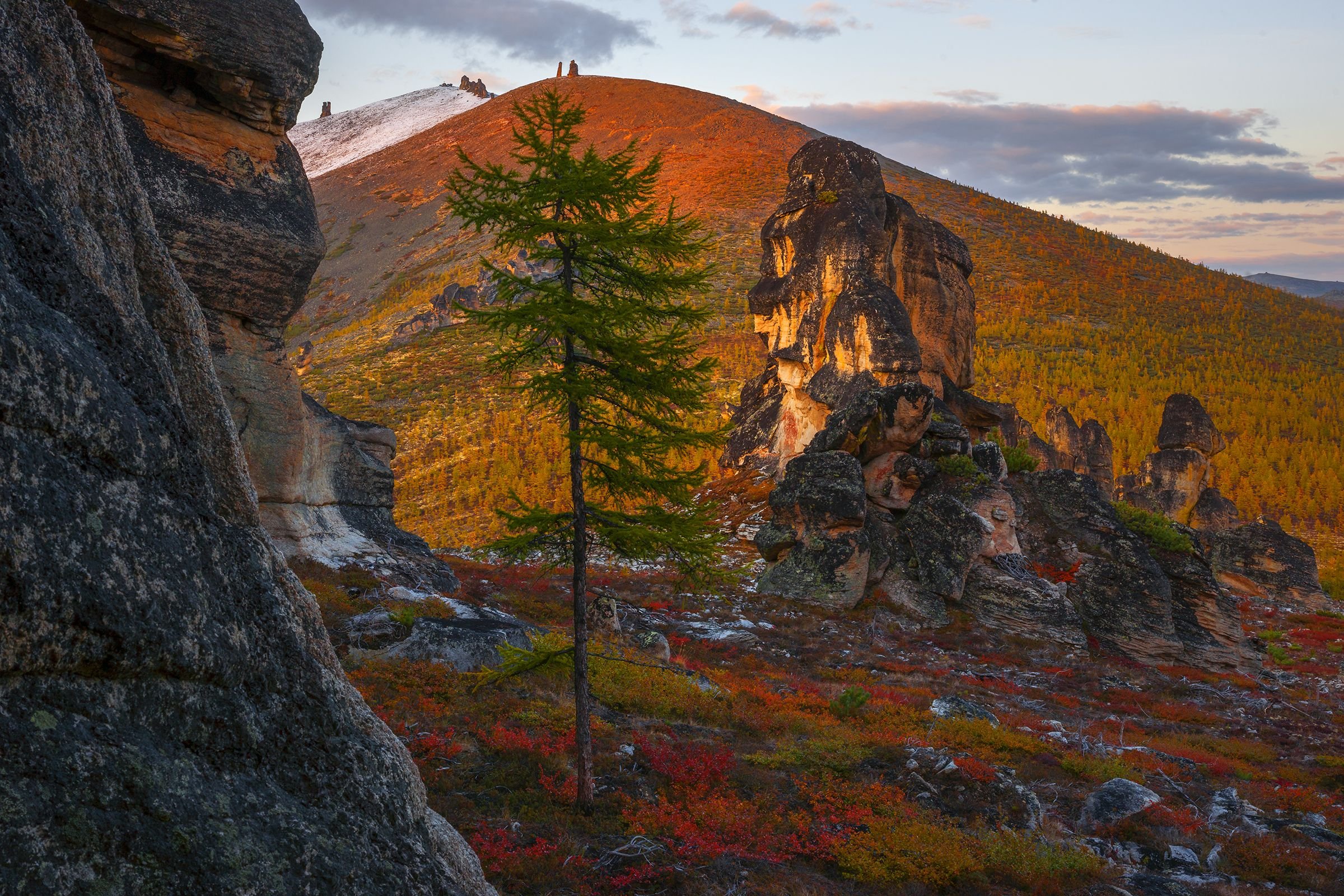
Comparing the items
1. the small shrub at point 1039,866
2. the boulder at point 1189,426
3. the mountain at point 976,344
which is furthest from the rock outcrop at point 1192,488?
the small shrub at point 1039,866

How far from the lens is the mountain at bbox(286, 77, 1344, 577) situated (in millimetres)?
58000

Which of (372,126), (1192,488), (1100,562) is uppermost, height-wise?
(372,126)

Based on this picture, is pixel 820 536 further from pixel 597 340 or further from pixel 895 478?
pixel 597 340

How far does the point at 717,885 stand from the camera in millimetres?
7891

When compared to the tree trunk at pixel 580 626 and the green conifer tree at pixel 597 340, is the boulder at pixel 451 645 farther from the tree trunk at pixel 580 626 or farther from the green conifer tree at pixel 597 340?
the green conifer tree at pixel 597 340

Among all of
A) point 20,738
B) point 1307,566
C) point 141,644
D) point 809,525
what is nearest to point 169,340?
point 141,644

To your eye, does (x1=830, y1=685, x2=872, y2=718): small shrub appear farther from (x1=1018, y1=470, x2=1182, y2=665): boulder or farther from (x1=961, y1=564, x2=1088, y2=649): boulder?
(x1=1018, y1=470, x2=1182, y2=665): boulder

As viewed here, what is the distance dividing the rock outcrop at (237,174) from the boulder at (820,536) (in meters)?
15.1

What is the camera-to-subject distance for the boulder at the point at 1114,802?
10742mm

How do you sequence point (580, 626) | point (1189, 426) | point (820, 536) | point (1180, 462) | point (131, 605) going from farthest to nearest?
point (1180, 462)
point (1189, 426)
point (820, 536)
point (580, 626)
point (131, 605)

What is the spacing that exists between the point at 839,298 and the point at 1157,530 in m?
16.2

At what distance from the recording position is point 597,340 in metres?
8.79

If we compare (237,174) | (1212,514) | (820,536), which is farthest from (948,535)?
(1212,514)

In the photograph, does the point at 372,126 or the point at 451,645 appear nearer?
the point at 451,645
